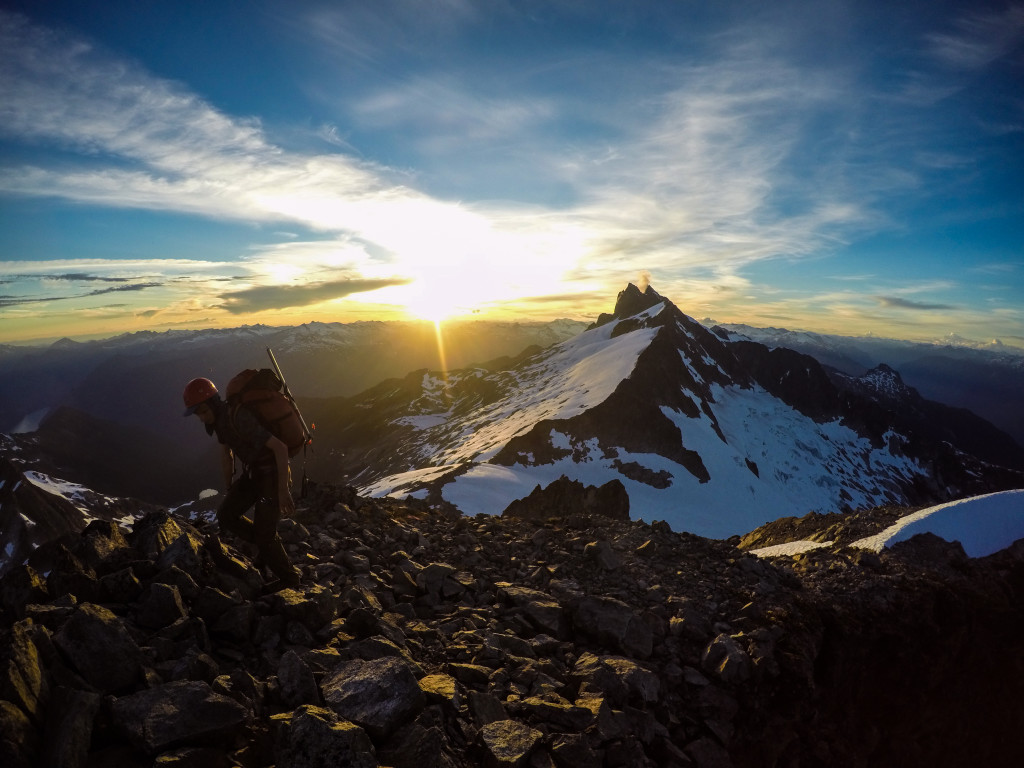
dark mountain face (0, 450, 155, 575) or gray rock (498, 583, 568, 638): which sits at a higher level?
gray rock (498, 583, 568, 638)

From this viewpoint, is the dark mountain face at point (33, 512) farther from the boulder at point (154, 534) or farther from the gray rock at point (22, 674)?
the gray rock at point (22, 674)

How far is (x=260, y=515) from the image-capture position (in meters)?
8.07

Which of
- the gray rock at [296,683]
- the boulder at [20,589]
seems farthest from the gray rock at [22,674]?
the gray rock at [296,683]

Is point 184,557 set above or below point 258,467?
below

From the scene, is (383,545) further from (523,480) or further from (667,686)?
(523,480)

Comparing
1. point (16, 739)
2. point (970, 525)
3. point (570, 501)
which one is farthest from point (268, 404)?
point (570, 501)

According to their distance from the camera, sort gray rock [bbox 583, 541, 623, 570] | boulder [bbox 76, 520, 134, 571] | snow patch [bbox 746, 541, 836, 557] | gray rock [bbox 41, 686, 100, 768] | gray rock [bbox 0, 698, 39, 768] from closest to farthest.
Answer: gray rock [bbox 0, 698, 39, 768], gray rock [bbox 41, 686, 100, 768], boulder [bbox 76, 520, 134, 571], gray rock [bbox 583, 541, 623, 570], snow patch [bbox 746, 541, 836, 557]

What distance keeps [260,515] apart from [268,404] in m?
1.69

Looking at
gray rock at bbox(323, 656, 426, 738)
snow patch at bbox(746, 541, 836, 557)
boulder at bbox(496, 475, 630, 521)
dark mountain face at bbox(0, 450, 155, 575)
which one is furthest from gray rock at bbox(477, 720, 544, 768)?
dark mountain face at bbox(0, 450, 155, 575)

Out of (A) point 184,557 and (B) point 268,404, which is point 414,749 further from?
(B) point 268,404

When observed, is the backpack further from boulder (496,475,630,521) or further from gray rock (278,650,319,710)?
boulder (496,475,630,521)

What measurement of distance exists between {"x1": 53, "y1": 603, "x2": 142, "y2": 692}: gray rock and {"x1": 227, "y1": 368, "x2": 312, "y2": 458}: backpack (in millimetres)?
3194

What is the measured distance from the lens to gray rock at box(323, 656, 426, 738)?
5.28 m

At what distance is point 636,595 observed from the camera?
404 inches
